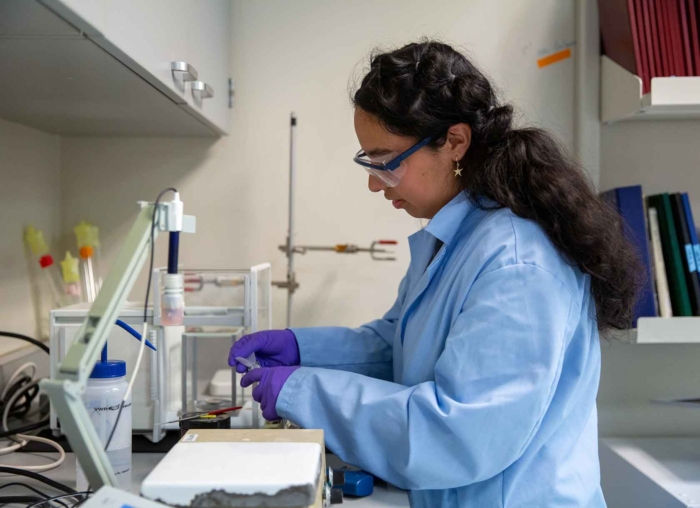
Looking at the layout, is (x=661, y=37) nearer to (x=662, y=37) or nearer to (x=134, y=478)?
(x=662, y=37)

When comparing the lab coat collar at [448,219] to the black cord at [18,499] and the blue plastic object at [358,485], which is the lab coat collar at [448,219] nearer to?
the blue plastic object at [358,485]

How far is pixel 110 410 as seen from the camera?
962mm

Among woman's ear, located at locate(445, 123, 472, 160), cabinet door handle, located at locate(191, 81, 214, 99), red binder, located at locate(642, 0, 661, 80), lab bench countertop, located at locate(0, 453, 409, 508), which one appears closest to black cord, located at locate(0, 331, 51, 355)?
lab bench countertop, located at locate(0, 453, 409, 508)

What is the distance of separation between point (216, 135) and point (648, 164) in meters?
1.20

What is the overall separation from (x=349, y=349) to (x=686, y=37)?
42.5 inches

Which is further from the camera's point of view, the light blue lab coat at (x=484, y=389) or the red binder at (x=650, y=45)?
the red binder at (x=650, y=45)

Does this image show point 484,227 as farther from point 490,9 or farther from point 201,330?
point 490,9

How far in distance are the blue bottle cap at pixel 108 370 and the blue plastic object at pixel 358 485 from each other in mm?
383

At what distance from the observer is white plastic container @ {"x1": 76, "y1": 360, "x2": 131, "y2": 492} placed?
3.14ft

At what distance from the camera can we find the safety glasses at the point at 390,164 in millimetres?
1109

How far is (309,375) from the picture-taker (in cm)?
101

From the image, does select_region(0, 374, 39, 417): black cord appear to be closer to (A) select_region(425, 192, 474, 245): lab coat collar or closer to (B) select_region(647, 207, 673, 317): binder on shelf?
(A) select_region(425, 192, 474, 245): lab coat collar

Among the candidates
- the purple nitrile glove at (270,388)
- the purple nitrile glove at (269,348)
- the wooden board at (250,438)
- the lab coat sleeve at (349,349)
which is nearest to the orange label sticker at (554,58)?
the lab coat sleeve at (349,349)

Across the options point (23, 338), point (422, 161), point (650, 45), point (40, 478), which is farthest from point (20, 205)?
point (650, 45)
